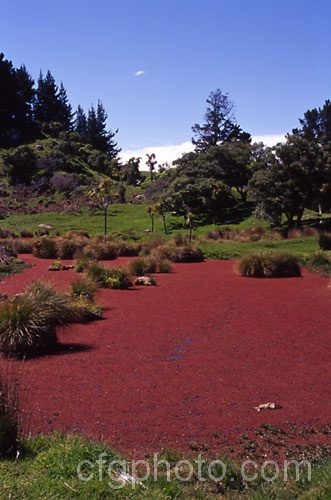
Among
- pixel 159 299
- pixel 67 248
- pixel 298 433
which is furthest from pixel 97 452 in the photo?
pixel 67 248

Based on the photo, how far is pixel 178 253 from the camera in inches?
1246

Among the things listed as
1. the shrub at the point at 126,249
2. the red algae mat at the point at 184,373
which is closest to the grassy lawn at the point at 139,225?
the shrub at the point at 126,249

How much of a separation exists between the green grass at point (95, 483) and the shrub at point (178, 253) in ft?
82.6

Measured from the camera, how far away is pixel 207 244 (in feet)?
120

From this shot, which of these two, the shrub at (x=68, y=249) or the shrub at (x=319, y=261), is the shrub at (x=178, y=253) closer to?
the shrub at (x=68, y=249)

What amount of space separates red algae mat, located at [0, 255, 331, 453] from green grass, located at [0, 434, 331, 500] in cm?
100

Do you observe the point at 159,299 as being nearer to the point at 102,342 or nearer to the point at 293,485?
the point at 102,342

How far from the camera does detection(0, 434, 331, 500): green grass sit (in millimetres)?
5121

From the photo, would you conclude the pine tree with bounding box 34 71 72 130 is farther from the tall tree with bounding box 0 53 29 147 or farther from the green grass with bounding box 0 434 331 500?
the green grass with bounding box 0 434 331 500

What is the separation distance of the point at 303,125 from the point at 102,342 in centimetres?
9239

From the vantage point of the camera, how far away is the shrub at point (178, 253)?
104 ft

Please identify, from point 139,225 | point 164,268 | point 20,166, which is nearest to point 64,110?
point 20,166

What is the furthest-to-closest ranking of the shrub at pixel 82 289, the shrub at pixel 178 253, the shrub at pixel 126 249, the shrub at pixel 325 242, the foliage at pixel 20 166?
the foliage at pixel 20 166 < the shrub at pixel 126 249 < the shrub at pixel 325 242 < the shrub at pixel 178 253 < the shrub at pixel 82 289

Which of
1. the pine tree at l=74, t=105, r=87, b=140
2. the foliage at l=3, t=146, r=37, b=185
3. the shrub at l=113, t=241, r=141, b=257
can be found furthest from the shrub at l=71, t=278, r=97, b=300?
the pine tree at l=74, t=105, r=87, b=140
